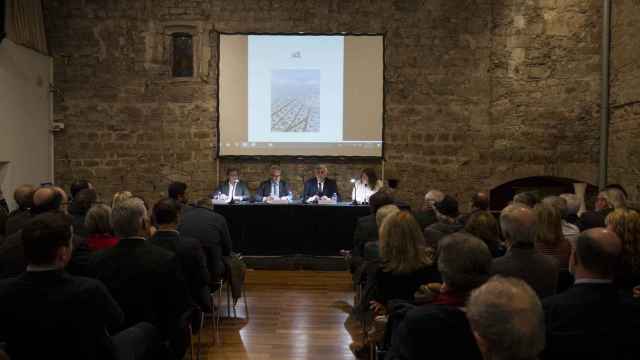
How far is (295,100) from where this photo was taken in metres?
10.2

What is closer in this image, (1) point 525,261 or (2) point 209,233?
(1) point 525,261

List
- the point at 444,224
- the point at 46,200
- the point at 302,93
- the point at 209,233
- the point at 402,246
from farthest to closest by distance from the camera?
the point at 302,93 < the point at 209,233 < the point at 444,224 < the point at 46,200 < the point at 402,246

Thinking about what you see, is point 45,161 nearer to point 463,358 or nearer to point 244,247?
point 244,247

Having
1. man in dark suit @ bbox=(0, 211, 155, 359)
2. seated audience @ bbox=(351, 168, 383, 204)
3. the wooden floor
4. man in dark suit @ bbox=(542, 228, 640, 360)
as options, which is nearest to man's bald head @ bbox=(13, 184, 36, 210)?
the wooden floor

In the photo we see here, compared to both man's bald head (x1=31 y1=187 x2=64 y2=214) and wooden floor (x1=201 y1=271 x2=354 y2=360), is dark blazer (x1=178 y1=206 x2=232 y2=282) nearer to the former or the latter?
wooden floor (x1=201 y1=271 x2=354 y2=360)

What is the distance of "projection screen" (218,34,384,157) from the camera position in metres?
10.2

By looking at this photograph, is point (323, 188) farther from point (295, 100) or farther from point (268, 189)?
point (295, 100)

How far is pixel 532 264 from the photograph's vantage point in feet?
10.2

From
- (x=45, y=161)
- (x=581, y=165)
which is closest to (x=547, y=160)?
(x=581, y=165)

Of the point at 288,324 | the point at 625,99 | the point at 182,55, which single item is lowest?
the point at 288,324

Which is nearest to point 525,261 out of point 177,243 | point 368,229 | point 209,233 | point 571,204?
point 177,243

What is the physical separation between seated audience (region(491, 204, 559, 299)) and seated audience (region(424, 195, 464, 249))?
4.14ft

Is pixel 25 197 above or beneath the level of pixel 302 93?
beneath

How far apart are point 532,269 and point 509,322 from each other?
5.16ft
